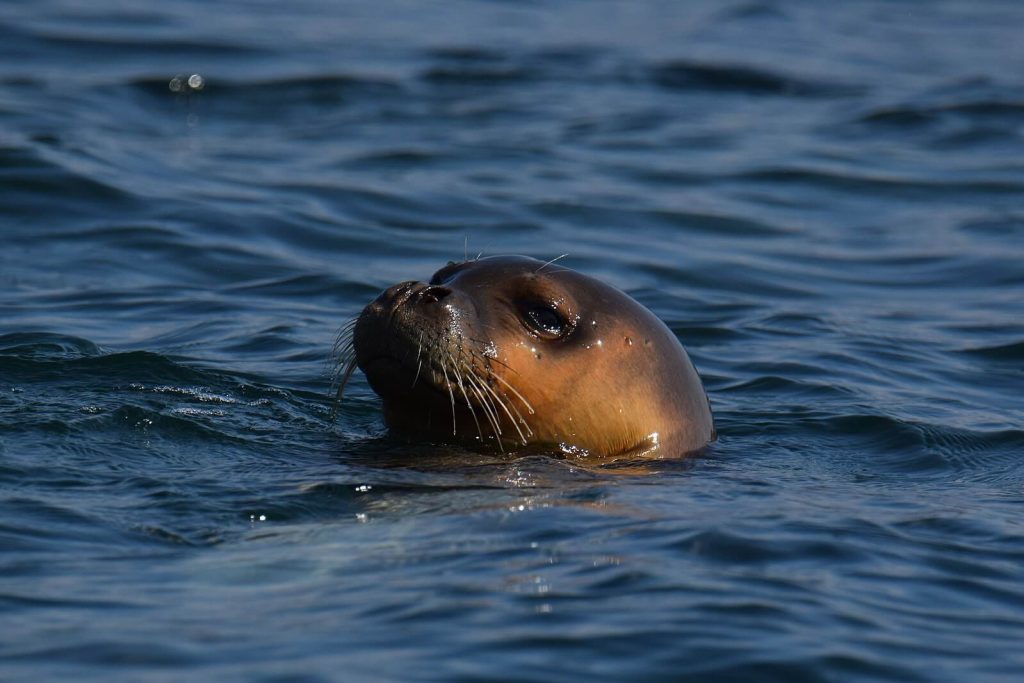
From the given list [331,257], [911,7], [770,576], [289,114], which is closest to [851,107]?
[289,114]

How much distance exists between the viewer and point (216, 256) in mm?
12664

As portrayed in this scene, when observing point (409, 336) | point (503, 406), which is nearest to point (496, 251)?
point (503, 406)

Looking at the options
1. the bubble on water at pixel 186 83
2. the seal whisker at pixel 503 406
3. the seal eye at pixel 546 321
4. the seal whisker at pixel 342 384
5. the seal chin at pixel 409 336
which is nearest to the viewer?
the seal chin at pixel 409 336

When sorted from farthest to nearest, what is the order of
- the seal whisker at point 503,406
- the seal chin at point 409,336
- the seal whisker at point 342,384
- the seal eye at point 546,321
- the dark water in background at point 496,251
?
the seal whisker at point 342,384 < the seal eye at point 546,321 < the seal whisker at point 503,406 < the seal chin at point 409,336 < the dark water in background at point 496,251

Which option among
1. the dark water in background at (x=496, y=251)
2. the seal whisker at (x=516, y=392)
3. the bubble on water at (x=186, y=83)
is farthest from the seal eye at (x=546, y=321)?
the bubble on water at (x=186, y=83)

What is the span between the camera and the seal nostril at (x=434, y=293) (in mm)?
7156

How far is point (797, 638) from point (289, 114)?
45.1ft

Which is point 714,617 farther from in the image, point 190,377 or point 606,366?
point 190,377

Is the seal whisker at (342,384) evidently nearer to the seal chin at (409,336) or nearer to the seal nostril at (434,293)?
the seal chin at (409,336)

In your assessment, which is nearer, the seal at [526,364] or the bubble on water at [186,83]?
the seal at [526,364]

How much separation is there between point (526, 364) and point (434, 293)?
502 millimetres

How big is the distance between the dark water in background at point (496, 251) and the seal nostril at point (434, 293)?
66 centimetres

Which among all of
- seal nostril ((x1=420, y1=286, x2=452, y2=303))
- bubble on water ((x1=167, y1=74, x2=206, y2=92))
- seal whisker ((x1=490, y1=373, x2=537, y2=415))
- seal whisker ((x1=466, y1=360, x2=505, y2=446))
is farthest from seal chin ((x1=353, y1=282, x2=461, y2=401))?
bubble on water ((x1=167, y1=74, x2=206, y2=92))

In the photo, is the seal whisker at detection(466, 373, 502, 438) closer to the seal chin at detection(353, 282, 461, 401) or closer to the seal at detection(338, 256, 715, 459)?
the seal at detection(338, 256, 715, 459)
